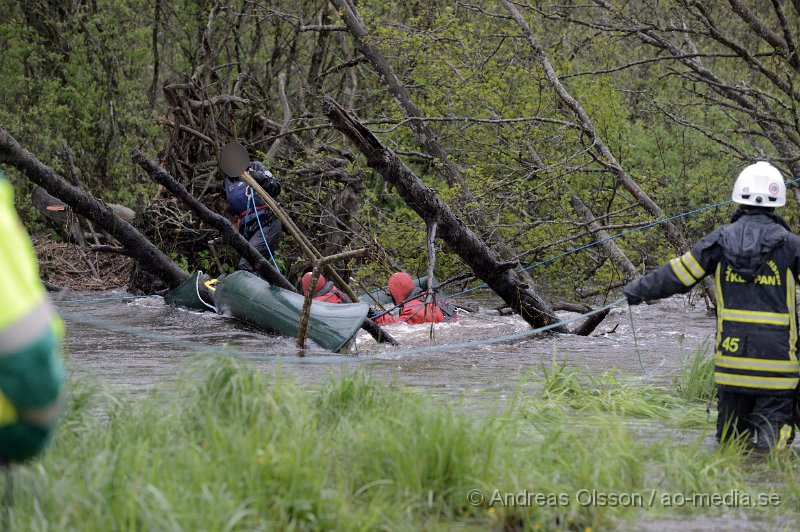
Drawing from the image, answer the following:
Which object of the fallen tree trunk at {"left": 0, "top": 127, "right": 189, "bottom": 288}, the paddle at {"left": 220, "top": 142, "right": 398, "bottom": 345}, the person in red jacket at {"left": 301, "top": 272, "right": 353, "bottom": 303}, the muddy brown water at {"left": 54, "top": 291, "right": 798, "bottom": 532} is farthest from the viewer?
the person in red jacket at {"left": 301, "top": 272, "right": 353, "bottom": 303}

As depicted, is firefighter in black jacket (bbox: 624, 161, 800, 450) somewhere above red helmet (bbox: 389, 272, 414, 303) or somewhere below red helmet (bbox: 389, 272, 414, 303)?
above

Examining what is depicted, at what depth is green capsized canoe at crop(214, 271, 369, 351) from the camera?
9.31m

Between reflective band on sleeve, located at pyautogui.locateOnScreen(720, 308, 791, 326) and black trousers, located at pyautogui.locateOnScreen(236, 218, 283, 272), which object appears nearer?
reflective band on sleeve, located at pyautogui.locateOnScreen(720, 308, 791, 326)

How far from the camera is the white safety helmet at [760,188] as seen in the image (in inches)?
208

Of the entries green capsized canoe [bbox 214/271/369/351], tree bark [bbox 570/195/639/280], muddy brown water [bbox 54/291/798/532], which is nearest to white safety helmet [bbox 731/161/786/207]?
muddy brown water [bbox 54/291/798/532]

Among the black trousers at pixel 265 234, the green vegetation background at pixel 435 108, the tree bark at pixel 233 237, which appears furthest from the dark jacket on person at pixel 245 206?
the tree bark at pixel 233 237

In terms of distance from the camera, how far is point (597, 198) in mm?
12281

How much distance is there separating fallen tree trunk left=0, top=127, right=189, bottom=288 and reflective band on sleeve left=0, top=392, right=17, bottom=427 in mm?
7263

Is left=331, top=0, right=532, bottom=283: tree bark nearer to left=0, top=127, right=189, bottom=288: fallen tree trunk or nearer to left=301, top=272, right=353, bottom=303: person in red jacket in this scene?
left=301, top=272, right=353, bottom=303: person in red jacket

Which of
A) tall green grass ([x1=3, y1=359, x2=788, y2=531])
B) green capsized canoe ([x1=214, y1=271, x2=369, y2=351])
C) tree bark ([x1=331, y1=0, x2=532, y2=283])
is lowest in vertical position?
green capsized canoe ([x1=214, y1=271, x2=369, y2=351])

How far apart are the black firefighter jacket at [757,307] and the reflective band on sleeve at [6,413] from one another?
12.6 feet

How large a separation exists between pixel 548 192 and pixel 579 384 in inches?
222

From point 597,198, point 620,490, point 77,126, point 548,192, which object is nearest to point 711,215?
point 597,198

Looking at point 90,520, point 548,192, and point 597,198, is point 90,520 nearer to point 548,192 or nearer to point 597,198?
point 548,192
